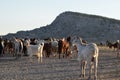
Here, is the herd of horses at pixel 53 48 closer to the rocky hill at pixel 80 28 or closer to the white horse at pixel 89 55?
the white horse at pixel 89 55

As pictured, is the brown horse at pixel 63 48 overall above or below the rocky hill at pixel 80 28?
→ below

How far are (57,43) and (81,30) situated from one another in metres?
86.3

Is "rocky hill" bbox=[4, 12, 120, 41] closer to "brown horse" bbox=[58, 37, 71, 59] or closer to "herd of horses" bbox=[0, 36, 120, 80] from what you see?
"herd of horses" bbox=[0, 36, 120, 80]

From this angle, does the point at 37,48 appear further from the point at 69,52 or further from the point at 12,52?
the point at 12,52

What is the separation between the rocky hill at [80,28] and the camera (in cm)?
Answer: 11969

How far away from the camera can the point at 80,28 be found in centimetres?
13025

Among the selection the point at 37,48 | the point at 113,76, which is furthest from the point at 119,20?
the point at 113,76

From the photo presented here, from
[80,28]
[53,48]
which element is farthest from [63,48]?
[80,28]

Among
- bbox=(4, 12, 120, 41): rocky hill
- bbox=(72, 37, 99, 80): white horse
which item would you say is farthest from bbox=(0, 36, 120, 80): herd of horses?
bbox=(4, 12, 120, 41): rocky hill

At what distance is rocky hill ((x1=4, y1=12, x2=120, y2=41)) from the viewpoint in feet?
393

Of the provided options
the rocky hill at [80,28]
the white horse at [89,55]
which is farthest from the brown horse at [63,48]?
the rocky hill at [80,28]

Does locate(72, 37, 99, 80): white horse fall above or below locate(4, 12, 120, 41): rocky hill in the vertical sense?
below

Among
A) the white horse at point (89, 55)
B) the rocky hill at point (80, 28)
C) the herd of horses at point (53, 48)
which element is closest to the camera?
the white horse at point (89, 55)

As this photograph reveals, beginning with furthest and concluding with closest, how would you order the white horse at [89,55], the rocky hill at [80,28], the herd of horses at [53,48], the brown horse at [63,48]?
the rocky hill at [80,28] → the brown horse at [63,48] → the herd of horses at [53,48] → the white horse at [89,55]
